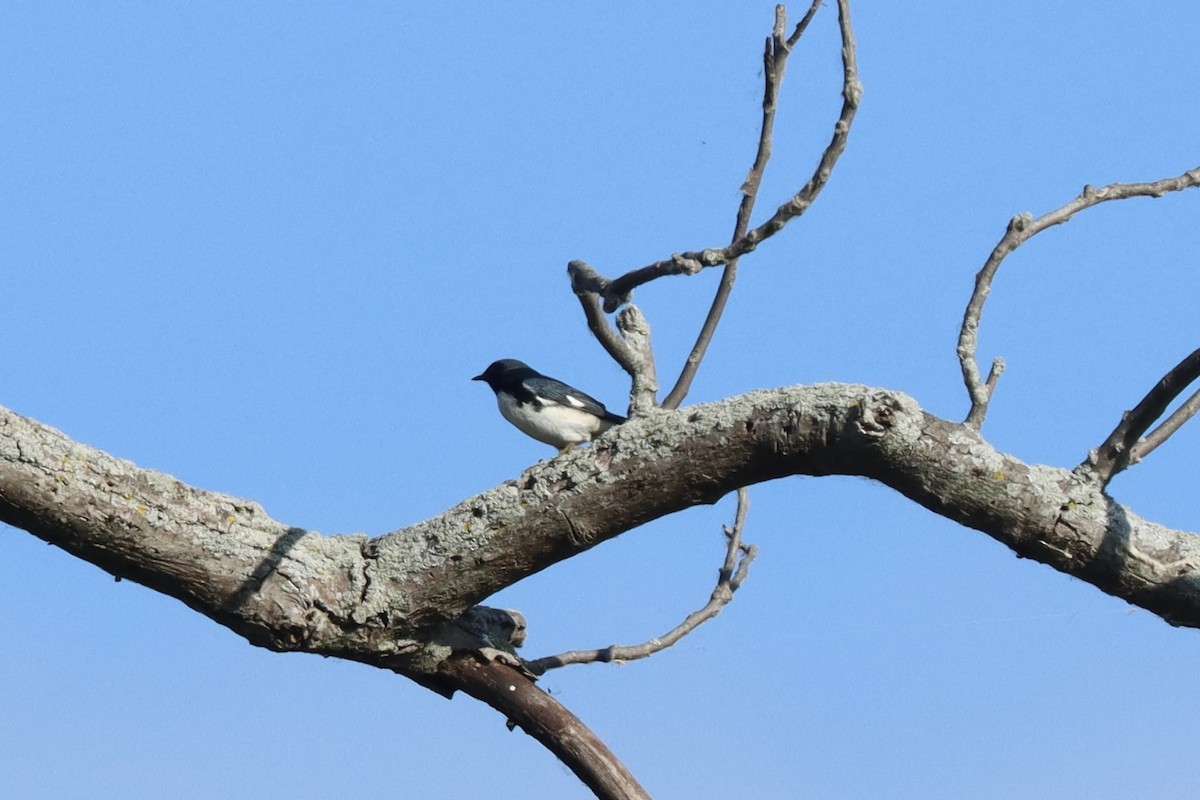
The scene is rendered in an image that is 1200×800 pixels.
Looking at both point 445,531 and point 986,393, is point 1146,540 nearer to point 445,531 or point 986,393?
point 986,393

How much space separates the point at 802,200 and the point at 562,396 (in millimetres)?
4695

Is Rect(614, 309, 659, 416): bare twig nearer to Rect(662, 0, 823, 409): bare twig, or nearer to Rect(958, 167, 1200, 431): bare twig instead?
Rect(662, 0, 823, 409): bare twig

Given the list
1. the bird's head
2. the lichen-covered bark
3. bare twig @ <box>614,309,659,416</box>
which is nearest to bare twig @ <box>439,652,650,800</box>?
the lichen-covered bark

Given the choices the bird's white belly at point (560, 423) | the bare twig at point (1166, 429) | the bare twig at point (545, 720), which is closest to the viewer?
the bare twig at point (1166, 429)

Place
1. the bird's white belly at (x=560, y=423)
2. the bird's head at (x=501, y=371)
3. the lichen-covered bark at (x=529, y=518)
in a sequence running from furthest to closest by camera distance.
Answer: the bird's head at (x=501, y=371), the bird's white belly at (x=560, y=423), the lichen-covered bark at (x=529, y=518)

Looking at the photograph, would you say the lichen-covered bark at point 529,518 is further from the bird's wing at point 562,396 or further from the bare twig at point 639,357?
the bird's wing at point 562,396

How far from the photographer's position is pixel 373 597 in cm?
423

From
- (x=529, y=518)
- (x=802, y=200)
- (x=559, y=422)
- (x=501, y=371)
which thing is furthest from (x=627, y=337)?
(x=501, y=371)

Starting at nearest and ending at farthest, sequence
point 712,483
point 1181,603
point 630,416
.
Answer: point 1181,603 < point 712,483 < point 630,416

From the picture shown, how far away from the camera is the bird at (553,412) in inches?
307

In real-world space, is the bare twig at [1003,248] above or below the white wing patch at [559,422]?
below

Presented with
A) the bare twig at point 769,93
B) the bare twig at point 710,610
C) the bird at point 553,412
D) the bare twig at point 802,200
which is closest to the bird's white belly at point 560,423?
the bird at point 553,412

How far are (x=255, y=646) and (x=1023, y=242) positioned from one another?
2753 millimetres

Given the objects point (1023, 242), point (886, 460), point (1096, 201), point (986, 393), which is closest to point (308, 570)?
point (886, 460)
